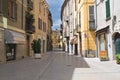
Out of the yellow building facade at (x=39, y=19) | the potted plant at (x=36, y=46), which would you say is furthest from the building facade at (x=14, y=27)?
the yellow building facade at (x=39, y=19)

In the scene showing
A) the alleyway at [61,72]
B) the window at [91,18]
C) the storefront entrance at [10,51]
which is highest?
the window at [91,18]

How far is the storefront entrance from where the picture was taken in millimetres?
26703

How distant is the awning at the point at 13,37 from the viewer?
83.9 feet

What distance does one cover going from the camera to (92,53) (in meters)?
33.4

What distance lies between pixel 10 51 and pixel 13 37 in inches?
52.2

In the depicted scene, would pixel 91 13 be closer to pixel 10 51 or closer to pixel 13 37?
pixel 13 37

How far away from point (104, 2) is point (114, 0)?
3723 millimetres

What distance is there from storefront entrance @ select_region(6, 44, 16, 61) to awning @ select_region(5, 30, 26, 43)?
57 centimetres

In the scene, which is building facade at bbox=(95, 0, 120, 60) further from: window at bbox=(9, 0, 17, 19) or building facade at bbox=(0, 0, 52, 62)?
window at bbox=(9, 0, 17, 19)

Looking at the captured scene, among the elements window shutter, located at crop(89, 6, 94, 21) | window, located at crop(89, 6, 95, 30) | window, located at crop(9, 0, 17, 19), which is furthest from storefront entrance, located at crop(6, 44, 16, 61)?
window shutter, located at crop(89, 6, 94, 21)

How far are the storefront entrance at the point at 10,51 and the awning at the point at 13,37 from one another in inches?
22.6

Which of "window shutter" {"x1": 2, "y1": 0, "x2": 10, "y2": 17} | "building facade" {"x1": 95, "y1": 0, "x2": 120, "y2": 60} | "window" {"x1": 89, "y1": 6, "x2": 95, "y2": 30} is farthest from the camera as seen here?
"window" {"x1": 89, "y1": 6, "x2": 95, "y2": 30}

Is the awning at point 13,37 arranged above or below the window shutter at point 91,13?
below

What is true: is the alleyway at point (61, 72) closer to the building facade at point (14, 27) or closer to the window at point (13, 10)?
the building facade at point (14, 27)
